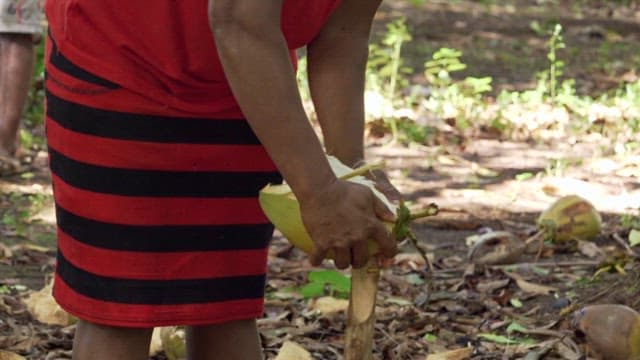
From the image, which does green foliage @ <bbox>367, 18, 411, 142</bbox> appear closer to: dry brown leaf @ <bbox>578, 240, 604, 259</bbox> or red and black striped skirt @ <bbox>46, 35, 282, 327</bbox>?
dry brown leaf @ <bbox>578, 240, 604, 259</bbox>

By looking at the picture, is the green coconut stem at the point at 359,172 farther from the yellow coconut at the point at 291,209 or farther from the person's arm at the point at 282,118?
the person's arm at the point at 282,118

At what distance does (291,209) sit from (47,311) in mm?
1672

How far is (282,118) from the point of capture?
2008 millimetres

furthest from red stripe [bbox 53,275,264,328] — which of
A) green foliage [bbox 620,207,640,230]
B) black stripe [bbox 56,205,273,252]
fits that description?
green foliage [bbox 620,207,640,230]

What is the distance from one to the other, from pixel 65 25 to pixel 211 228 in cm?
47

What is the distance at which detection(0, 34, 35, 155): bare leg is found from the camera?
5.46 metres

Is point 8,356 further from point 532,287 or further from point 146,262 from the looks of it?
point 532,287

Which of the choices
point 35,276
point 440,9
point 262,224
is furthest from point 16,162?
point 440,9

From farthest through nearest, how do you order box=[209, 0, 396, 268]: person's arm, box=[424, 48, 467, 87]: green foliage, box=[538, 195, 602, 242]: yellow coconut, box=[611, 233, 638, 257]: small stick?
1. box=[424, 48, 467, 87]: green foliage
2. box=[538, 195, 602, 242]: yellow coconut
3. box=[611, 233, 638, 257]: small stick
4. box=[209, 0, 396, 268]: person's arm

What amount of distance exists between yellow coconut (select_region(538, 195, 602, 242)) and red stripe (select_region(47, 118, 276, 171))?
2.22 m

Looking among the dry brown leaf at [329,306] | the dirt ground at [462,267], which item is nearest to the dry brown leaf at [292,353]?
the dirt ground at [462,267]

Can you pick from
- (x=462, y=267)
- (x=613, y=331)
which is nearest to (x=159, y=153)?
(x=613, y=331)

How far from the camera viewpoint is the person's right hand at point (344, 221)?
80.5 inches

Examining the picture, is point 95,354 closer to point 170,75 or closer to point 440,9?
point 170,75
